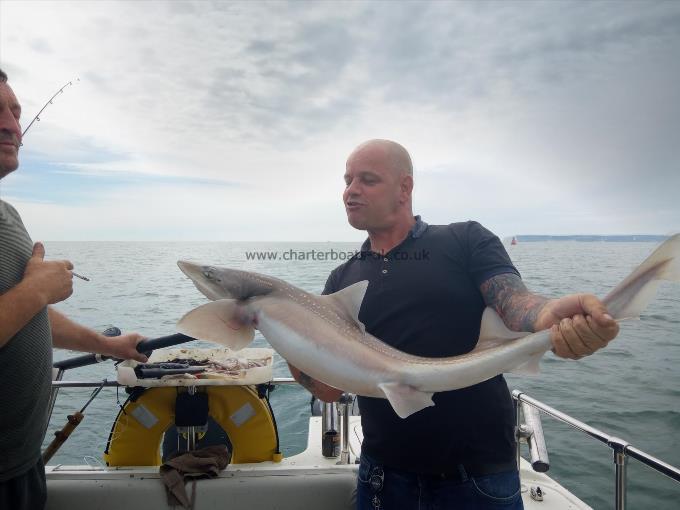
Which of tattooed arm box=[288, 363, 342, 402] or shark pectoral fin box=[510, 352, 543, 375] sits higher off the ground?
shark pectoral fin box=[510, 352, 543, 375]

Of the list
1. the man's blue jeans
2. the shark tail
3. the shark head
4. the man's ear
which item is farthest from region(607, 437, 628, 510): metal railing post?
the shark head

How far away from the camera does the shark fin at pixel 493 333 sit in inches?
82.4

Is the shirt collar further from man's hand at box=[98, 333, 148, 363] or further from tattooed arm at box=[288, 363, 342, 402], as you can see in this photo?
man's hand at box=[98, 333, 148, 363]

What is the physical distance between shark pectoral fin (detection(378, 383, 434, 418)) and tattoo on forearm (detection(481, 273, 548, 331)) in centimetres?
61

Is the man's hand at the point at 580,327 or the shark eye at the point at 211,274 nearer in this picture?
the man's hand at the point at 580,327

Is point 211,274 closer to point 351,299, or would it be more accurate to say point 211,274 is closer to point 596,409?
point 351,299

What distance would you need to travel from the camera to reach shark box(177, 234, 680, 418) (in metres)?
2.07

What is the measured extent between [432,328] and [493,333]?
0.52 meters

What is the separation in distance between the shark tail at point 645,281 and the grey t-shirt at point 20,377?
297 cm

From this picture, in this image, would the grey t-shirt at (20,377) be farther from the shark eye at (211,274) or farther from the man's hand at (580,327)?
the man's hand at (580,327)

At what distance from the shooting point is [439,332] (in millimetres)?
2598

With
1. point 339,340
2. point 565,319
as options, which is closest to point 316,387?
point 339,340

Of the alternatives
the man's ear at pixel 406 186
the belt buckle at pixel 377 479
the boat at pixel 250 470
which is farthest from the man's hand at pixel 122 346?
the man's ear at pixel 406 186

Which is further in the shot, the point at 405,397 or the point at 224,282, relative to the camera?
the point at 224,282
